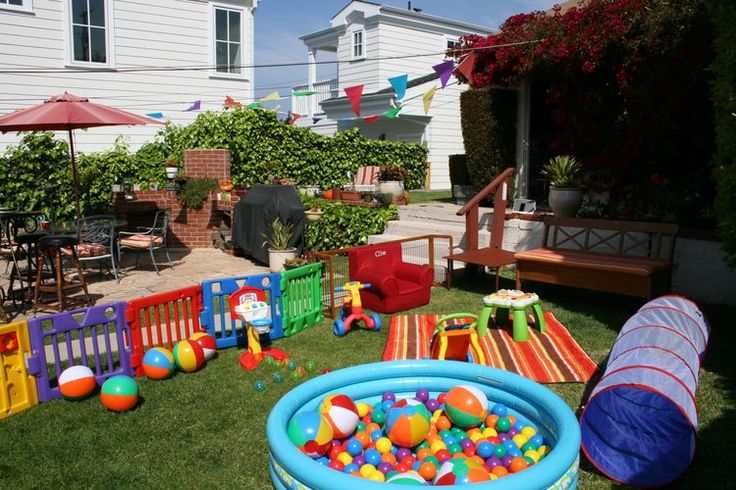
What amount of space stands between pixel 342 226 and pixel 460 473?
8138mm

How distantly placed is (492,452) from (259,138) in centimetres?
1139

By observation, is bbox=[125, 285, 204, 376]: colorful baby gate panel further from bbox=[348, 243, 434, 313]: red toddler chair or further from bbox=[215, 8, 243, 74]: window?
bbox=[215, 8, 243, 74]: window

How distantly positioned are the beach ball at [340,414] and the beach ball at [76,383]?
84.9 inches

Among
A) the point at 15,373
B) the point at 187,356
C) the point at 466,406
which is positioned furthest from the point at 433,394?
the point at 15,373

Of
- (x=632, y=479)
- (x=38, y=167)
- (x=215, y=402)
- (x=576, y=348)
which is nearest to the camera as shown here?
(x=632, y=479)

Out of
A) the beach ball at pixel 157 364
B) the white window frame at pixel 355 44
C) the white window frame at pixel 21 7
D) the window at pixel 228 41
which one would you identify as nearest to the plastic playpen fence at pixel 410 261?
the beach ball at pixel 157 364

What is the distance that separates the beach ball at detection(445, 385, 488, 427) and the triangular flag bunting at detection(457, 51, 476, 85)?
829cm

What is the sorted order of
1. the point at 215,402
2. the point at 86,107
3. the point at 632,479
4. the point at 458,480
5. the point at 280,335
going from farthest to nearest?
the point at 86,107 → the point at 280,335 → the point at 215,402 → the point at 632,479 → the point at 458,480

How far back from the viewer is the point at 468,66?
11.1 metres

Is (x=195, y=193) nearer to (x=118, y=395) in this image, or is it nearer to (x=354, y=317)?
(x=354, y=317)

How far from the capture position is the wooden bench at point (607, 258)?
6885 millimetres

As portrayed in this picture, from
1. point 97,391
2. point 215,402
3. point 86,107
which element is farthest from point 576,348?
point 86,107

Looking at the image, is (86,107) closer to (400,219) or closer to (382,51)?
(400,219)

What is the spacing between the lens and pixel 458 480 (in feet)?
10.2
